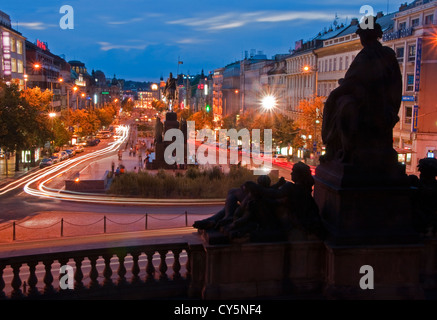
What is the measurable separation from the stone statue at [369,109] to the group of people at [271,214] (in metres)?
0.82

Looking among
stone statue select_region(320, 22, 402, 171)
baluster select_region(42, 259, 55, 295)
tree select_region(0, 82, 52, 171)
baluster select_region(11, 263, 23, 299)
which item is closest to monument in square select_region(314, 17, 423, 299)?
stone statue select_region(320, 22, 402, 171)

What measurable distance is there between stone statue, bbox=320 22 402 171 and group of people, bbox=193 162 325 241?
82 cm

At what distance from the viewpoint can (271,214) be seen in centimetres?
736

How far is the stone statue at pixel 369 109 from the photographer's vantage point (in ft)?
23.7

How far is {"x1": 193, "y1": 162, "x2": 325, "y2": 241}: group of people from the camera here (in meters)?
7.14

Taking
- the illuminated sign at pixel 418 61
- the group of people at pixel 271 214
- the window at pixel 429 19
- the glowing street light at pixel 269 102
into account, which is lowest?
the group of people at pixel 271 214

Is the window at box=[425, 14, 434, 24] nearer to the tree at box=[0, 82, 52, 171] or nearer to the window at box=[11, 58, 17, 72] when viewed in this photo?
the tree at box=[0, 82, 52, 171]

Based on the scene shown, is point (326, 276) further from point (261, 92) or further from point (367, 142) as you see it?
point (261, 92)

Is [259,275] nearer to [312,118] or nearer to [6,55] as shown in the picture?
[312,118]

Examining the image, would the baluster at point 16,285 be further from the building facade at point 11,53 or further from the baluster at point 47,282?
the building facade at point 11,53

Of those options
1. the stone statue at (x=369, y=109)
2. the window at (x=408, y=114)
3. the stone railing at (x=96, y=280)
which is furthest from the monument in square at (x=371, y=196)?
the window at (x=408, y=114)

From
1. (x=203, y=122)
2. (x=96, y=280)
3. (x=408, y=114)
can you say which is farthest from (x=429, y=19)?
(x=203, y=122)

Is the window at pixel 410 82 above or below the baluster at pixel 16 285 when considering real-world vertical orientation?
above
